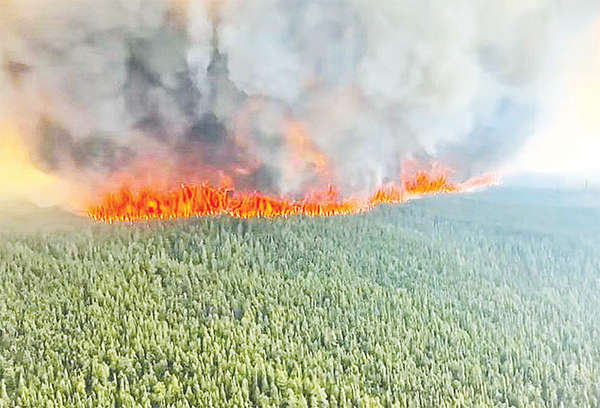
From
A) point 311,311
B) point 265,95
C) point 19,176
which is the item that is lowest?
point 311,311

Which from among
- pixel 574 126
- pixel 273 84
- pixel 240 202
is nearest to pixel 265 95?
pixel 273 84

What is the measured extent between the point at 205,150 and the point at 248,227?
274mm

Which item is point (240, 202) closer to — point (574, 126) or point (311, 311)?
point (311, 311)

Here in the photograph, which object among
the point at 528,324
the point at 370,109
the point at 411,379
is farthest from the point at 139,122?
the point at 528,324

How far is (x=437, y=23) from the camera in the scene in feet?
7.98

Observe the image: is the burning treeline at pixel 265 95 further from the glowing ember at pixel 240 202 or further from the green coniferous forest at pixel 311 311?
the green coniferous forest at pixel 311 311

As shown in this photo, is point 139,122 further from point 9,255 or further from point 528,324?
point 528,324

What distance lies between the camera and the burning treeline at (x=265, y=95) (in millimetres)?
2148

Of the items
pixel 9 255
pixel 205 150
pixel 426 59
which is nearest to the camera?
pixel 9 255

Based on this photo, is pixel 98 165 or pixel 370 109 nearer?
pixel 98 165

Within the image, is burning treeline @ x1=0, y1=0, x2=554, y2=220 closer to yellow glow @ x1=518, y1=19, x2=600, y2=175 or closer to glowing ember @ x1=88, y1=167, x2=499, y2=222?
glowing ember @ x1=88, y1=167, x2=499, y2=222

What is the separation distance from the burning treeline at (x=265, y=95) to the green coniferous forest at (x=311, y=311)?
5.1 inches

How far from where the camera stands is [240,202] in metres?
2.35

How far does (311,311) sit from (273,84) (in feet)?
2.30
